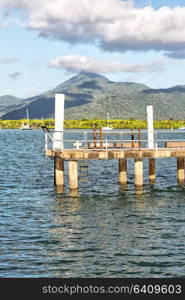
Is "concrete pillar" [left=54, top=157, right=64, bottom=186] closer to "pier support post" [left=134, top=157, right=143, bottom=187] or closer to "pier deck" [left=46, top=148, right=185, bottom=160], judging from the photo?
"pier deck" [left=46, top=148, right=185, bottom=160]

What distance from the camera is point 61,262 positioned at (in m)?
18.6

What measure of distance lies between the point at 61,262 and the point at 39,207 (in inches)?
424

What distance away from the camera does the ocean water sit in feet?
59.2

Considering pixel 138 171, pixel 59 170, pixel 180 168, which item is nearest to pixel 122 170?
pixel 138 171

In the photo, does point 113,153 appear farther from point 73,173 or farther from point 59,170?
point 59,170

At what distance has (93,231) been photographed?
22891 mm

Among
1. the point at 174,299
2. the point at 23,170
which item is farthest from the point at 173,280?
the point at 23,170

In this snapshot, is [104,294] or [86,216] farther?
[86,216]

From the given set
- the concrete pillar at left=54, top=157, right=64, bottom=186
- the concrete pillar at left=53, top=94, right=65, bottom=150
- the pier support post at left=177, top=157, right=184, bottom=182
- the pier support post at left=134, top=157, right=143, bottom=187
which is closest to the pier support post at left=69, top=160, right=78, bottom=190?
the concrete pillar at left=54, top=157, right=64, bottom=186

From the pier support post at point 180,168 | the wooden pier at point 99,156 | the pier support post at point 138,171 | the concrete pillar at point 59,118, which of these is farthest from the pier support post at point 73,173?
the pier support post at point 180,168

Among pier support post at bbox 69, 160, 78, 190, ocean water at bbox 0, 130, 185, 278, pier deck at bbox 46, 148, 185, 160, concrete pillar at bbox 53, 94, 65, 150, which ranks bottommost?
ocean water at bbox 0, 130, 185, 278

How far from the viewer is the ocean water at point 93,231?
59.2ft

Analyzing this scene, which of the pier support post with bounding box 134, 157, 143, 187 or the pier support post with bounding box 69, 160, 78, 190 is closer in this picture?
the pier support post with bounding box 69, 160, 78, 190

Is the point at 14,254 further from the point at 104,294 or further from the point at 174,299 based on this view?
the point at 174,299
